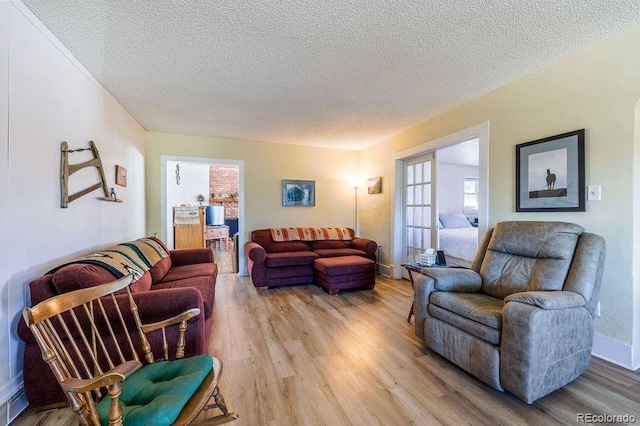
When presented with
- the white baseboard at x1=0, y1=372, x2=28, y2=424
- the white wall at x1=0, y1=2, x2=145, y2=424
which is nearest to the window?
the white wall at x1=0, y1=2, x2=145, y2=424

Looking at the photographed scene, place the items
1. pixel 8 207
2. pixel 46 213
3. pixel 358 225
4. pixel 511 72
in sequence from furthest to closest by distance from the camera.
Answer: pixel 358 225 → pixel 511 72 → pixel 46 213 → pixel 8 207

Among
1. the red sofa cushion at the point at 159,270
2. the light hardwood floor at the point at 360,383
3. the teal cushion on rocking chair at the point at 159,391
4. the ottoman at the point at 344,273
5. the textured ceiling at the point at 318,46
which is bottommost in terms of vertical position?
the light hardwood floor at the point at 360,383

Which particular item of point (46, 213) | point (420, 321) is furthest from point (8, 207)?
point (420, 321)

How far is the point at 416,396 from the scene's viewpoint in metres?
1.61

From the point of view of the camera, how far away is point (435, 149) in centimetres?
351

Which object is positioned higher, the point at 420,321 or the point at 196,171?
the point at 196,171

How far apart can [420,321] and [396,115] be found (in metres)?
2.54

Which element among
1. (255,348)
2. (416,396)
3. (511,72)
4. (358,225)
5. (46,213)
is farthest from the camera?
(358,225)

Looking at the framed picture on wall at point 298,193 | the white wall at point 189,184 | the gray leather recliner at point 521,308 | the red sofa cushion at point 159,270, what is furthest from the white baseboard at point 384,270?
the white wall at point 189,184

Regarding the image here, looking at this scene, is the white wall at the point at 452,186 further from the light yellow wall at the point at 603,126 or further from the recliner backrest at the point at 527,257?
the recliner backrest at the point at 527,257

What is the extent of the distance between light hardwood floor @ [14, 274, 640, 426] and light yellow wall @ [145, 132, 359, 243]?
93.3 inches

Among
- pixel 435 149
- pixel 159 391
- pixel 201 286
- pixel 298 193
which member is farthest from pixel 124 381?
pixel 298 193

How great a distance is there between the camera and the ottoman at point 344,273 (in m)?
3.55

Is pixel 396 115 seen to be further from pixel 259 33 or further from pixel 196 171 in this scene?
pixel 196 171
